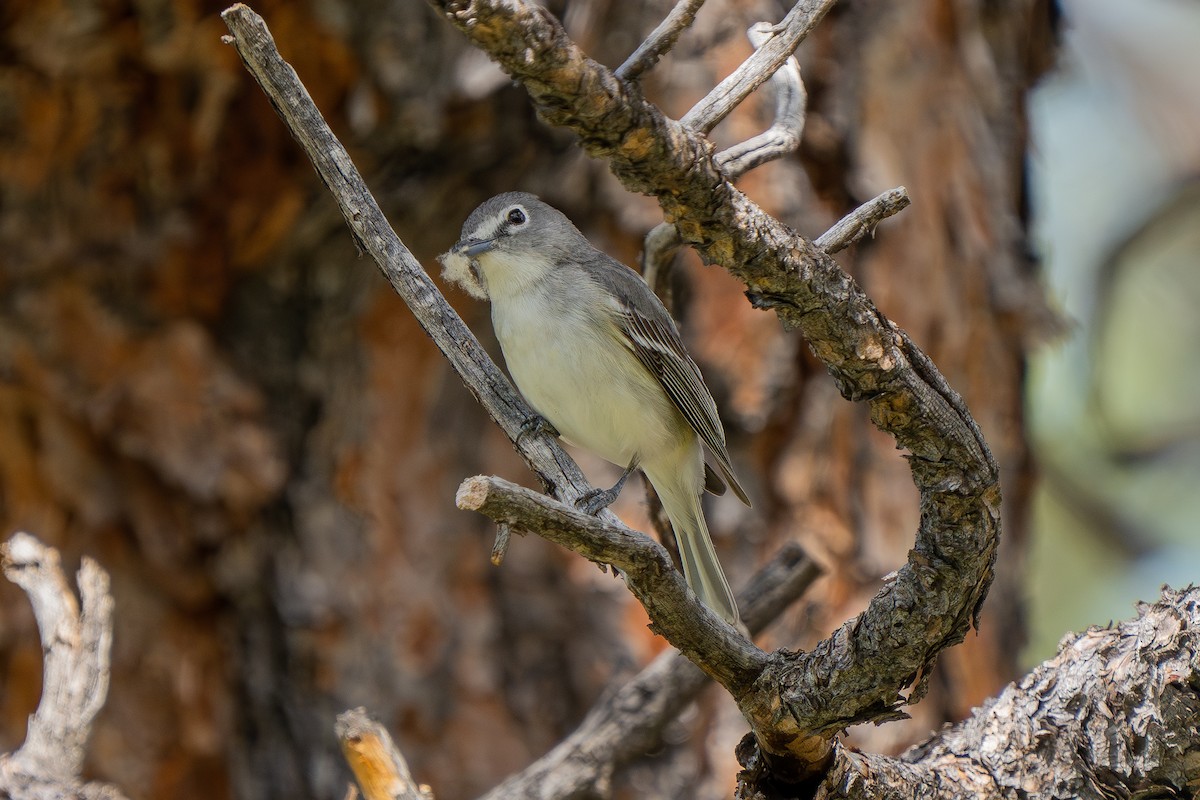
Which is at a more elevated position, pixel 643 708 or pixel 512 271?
pixel 512 271

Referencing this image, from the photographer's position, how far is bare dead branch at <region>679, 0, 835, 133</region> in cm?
219

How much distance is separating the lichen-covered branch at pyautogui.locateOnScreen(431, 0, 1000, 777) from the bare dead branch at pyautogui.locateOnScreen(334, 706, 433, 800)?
920mm

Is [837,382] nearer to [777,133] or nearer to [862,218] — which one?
[862,218]

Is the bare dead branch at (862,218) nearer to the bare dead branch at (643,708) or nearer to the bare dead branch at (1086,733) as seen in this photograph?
the bare dead branch at (1086,733)

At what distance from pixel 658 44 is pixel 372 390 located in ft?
9.77

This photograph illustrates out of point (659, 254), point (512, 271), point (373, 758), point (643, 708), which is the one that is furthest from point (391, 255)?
point (643, 708)

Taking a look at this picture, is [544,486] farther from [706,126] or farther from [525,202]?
[525,202]

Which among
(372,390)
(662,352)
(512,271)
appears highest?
(372,390)

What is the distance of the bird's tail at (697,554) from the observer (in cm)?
320

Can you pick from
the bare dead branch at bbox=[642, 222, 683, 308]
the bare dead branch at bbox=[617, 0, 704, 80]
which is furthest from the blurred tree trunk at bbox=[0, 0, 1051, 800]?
the bare dead branch at bbox=[617, 0, 704, 80]

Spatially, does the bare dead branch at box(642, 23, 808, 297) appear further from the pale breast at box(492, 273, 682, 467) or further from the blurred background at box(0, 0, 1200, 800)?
the blurred background at box(0, 0, 1200, 800)

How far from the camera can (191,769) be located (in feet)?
14.7

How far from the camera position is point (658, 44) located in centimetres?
166

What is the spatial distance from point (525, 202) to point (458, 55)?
70 centimetres
